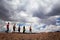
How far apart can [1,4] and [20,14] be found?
660 millimetres

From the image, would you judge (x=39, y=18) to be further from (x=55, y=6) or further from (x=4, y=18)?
(x=4, y=18)

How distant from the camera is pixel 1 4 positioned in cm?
532

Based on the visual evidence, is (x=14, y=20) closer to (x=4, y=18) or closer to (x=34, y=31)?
(x=4, y=18)

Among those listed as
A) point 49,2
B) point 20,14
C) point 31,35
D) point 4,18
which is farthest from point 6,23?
point 49,2

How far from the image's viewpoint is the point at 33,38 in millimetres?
5273

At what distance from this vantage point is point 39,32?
5.38 metres

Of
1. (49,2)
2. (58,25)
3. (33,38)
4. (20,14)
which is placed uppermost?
(49,2)

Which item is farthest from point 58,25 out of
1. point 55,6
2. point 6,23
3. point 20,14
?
point 6,23

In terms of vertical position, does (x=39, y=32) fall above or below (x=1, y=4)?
below

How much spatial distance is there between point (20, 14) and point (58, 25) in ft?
4.11

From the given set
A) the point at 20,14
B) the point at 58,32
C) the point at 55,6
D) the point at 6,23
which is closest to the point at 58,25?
the point at 58,32

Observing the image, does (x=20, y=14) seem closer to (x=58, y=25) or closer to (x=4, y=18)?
(x=4, y=18)

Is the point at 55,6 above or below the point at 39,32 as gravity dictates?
above

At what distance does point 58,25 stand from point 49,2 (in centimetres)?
78
